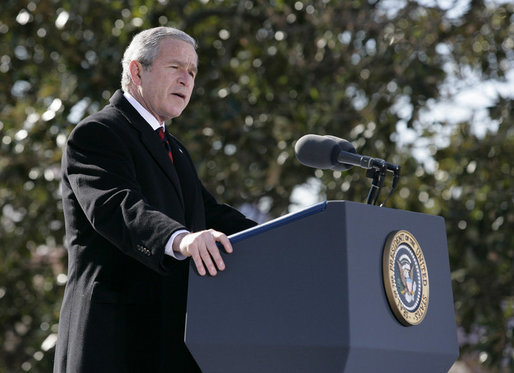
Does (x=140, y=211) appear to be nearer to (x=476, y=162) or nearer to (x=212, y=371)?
(x=212, y=371)

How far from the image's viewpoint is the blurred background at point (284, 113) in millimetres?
5750

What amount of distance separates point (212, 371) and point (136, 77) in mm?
948

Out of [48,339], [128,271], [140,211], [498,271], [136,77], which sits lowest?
[48,339]

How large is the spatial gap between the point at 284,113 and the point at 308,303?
4.38 meters

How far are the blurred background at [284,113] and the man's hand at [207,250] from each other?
11.8 feet

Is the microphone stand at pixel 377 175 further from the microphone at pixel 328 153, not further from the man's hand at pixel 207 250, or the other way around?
the man's hand at pixel 207 250

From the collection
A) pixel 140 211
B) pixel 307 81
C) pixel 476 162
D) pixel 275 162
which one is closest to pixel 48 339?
pixel 275 162

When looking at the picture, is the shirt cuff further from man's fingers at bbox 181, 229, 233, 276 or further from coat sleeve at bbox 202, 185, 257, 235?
coat sleeve at bbox 202, 185, 257, 235

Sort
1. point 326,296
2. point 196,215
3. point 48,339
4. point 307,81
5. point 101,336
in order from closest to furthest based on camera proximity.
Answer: point 326,296
point 101,336
point 196,215
point 48,339
point 307,81

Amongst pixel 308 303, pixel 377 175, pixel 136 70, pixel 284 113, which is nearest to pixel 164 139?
pixel 136 70

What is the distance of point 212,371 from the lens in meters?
2.03

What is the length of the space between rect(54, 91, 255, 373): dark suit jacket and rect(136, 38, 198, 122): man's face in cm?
11

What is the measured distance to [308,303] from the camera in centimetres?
190

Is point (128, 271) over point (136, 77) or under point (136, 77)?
under
